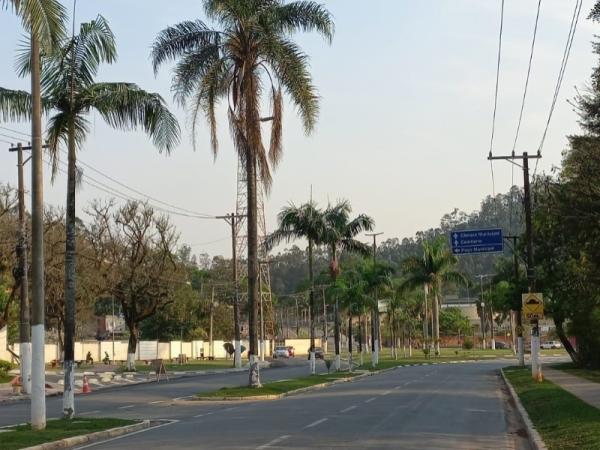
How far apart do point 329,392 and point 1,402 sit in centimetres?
1210

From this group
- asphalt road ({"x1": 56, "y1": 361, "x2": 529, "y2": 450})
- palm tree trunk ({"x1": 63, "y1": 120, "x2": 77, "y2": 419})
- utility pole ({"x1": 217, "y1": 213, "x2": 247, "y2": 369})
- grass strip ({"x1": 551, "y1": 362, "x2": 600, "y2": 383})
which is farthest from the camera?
utility pole ({"x1": 217, "y1": 213, "x2": 247, "y2": 369})

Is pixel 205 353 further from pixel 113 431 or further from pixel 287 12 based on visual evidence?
pixel 113 431

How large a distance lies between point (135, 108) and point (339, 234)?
27.0 meters

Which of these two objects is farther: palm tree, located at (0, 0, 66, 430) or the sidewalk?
the sidewalk

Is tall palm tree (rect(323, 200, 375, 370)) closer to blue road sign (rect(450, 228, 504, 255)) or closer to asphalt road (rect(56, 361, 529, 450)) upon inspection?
blue road sign (rect(450, 228, 504, 255))

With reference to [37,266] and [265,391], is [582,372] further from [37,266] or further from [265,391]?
[37,266]

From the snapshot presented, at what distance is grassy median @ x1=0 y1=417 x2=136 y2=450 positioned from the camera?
16.7 metres

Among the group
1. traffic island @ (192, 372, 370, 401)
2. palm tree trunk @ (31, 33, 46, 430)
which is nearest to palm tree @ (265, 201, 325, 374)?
traffic island @ (192, 372, 370, 401)

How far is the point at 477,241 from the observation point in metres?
45.5

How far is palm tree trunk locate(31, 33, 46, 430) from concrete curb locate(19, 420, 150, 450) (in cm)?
130

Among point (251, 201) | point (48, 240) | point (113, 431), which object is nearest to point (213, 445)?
point (113, 431)

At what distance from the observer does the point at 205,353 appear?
318 ft

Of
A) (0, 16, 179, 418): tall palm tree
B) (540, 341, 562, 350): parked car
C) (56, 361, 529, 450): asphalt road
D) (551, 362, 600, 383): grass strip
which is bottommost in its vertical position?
(540, 341, 562, 350): parked car

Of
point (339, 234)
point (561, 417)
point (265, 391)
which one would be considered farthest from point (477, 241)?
point (561, 417)
